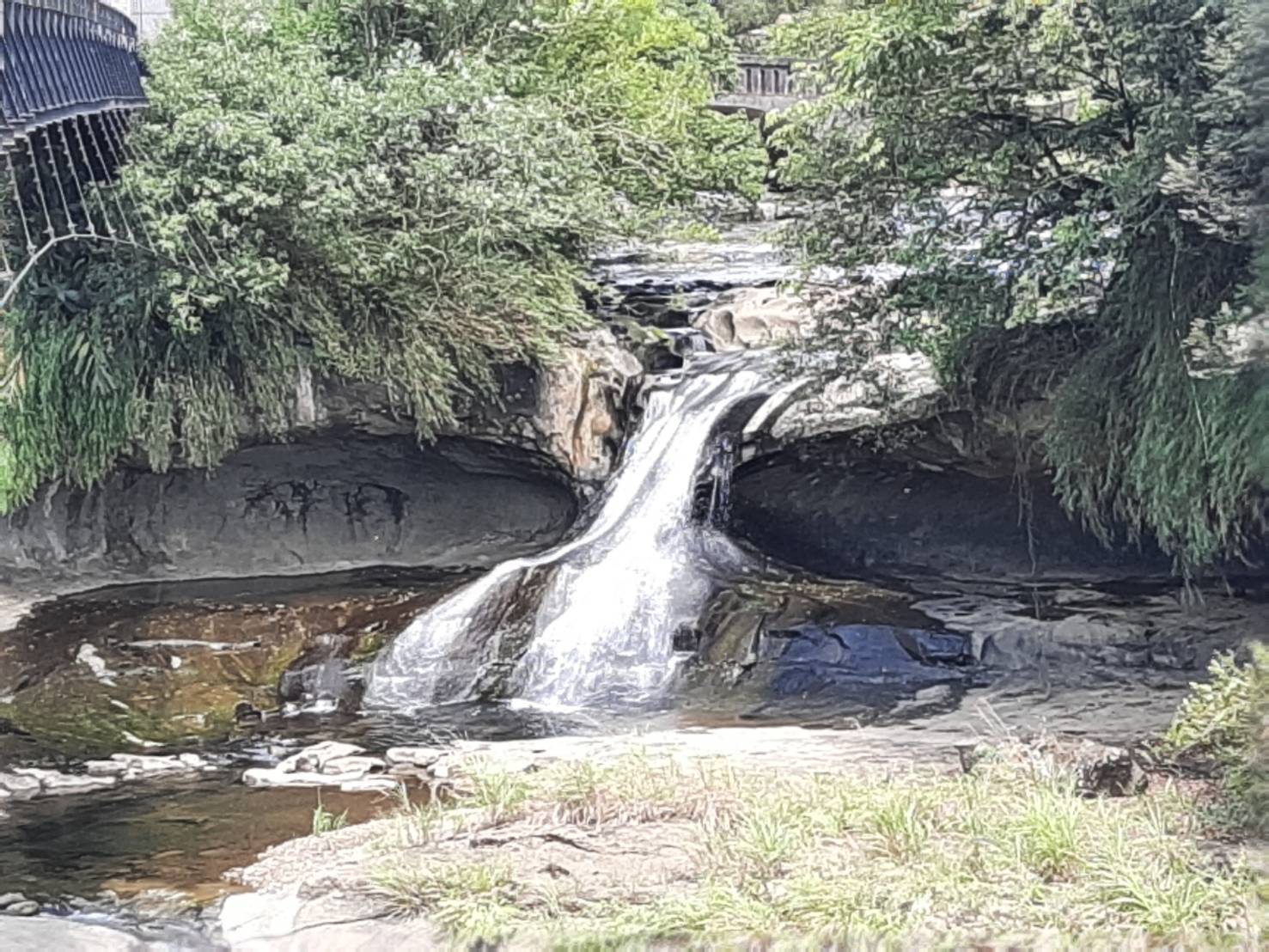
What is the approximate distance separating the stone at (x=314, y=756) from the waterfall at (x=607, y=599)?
157 centimetres

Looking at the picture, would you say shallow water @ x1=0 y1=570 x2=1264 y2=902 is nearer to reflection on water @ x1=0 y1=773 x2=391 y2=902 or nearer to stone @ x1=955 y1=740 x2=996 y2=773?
reflection on water @ x1=0 y1=773 x2=391 y2=902

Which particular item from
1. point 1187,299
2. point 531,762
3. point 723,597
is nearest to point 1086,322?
point 1187,299

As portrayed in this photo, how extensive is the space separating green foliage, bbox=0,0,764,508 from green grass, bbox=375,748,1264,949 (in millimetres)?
7460

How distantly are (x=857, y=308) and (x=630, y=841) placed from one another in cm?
685

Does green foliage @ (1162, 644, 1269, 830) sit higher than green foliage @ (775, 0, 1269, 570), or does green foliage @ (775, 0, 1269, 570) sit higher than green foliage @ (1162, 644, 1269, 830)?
green foliage @ (775, 0, 1269, 570)

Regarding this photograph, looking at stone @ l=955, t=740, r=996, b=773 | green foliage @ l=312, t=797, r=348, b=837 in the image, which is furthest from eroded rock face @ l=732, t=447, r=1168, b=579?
green foliage @ l=312, t=797, r=348, b=837

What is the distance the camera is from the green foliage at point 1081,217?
32.6ft

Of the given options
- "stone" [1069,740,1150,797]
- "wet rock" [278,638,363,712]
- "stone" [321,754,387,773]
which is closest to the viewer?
"stone" [1069,740,1150,797]

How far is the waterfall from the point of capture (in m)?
13.1

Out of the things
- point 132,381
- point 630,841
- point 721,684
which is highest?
point 132,381

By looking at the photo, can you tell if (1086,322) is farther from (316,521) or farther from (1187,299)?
(316,521)

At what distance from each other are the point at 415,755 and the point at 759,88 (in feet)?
60.9

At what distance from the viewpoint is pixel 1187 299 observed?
10734mm

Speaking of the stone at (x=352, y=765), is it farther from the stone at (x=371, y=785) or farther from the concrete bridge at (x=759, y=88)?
the concrete bridge at (x=759, y=88)
